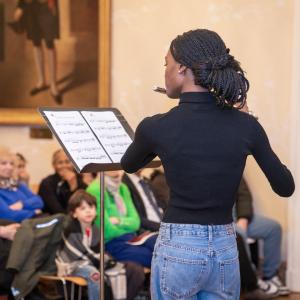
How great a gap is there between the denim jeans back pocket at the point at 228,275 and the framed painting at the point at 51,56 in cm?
387

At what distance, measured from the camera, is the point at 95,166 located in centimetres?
267

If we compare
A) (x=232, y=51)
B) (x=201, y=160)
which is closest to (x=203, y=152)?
(x=201, y=160)

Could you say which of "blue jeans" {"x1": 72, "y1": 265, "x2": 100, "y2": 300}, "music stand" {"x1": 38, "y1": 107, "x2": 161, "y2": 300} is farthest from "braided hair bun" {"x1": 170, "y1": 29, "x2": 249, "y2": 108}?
"blue jeans" {"x1": 72, "y1": 265, "x2": 100, "y2": 300}

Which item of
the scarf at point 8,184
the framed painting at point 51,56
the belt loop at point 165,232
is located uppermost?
the framed painting at point 51,56

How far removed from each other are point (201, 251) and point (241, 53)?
3.86 metres

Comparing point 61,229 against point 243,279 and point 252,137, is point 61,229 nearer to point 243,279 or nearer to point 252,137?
point 243,279

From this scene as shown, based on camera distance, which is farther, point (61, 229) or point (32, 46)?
point (32, 46)

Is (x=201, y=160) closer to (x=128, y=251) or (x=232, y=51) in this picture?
(x=128, y=251)

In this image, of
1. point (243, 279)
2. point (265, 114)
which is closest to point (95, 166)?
point (243, 279)

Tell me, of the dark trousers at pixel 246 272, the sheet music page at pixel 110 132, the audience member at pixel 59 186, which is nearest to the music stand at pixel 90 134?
the sheet music page at pixel 110 132

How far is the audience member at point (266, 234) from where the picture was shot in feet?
17.3

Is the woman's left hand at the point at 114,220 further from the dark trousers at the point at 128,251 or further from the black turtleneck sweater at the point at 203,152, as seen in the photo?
the black turtleneck sweater at the point at 203,152

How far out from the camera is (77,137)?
110 inches

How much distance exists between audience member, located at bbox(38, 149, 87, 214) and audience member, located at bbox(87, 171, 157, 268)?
0.44 m
